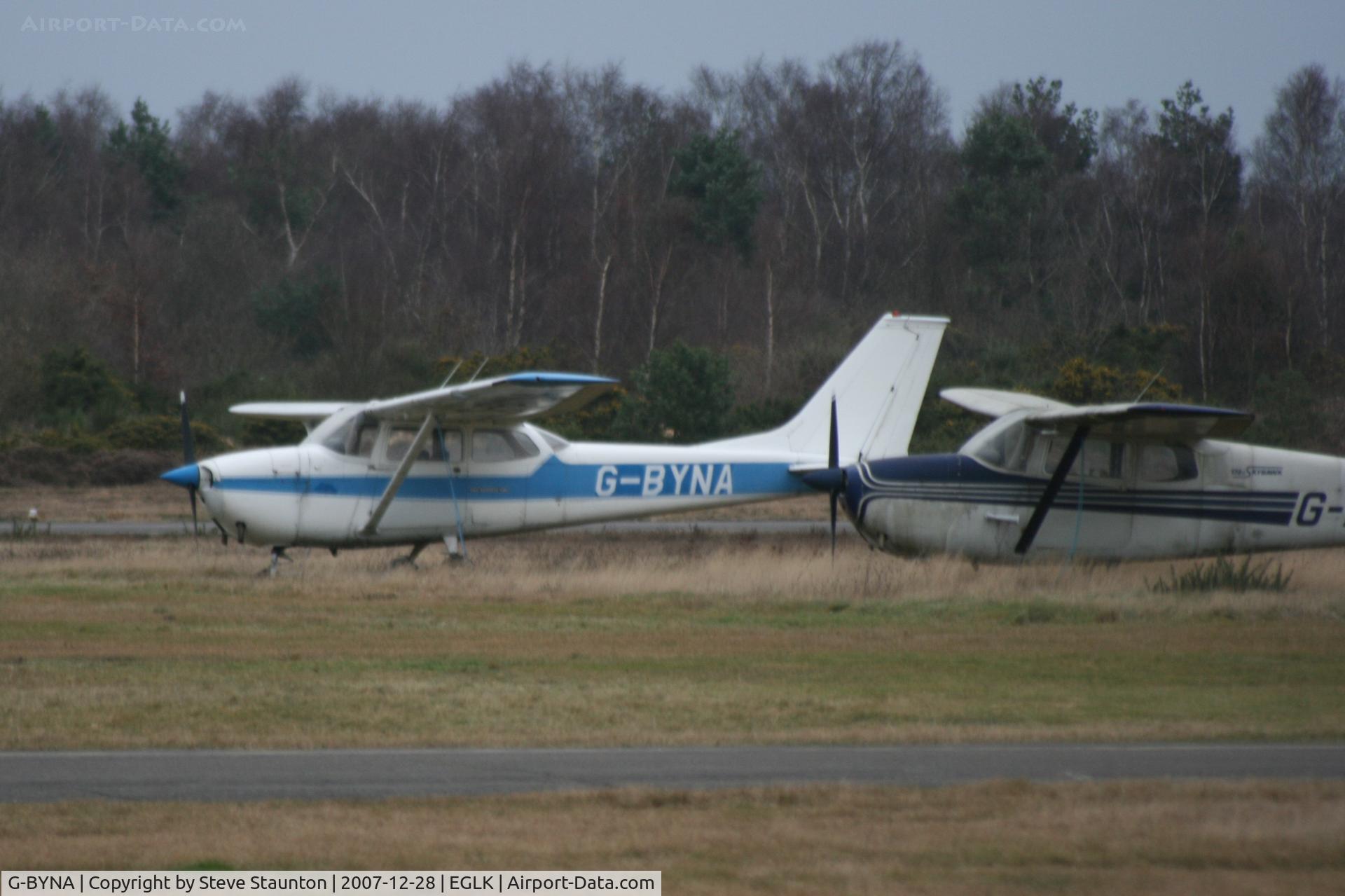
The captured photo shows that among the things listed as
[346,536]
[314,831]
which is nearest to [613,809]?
[314,831]

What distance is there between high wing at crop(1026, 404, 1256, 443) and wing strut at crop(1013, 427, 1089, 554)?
197mm

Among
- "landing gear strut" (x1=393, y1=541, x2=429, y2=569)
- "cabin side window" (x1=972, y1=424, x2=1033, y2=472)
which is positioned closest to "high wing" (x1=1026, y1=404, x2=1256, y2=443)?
"cabin side window" (x1=972, y1=424, x2=1033, y2=472)

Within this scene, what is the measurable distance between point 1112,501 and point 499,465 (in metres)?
7.66

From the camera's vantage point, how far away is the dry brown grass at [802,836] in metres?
5.91

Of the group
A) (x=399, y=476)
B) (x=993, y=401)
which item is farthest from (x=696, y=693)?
(x=993, y=401)

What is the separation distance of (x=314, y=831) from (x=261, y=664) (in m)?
5.99

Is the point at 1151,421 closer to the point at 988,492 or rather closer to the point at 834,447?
the point at 988,492

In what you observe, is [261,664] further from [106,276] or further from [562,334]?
[106,276]

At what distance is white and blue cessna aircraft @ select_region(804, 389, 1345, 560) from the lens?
1844cm

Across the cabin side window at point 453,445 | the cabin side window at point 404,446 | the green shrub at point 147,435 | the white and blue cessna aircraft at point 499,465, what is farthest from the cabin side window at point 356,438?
the green shrub at point 147,435

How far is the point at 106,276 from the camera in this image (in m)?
57.1

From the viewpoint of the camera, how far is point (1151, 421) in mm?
17875

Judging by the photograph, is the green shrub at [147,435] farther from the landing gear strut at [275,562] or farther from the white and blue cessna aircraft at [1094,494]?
the white and blue cessna aircraft at [1094,494]

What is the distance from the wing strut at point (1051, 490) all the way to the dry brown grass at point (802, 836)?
11002 millimetres
